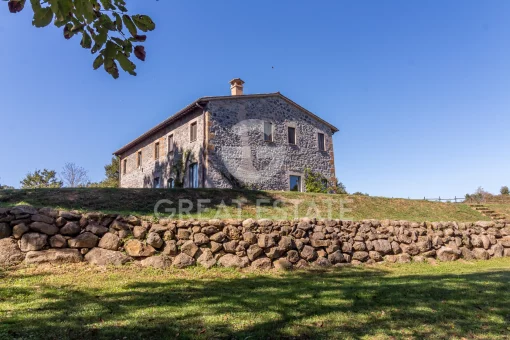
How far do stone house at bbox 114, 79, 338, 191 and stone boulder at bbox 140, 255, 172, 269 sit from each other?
1122 centimetres

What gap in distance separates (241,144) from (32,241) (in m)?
13.9

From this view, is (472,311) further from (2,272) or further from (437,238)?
(2,272)

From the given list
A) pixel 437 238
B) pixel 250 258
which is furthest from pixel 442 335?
pixel 437 238

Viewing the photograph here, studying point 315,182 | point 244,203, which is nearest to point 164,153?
point 315,182

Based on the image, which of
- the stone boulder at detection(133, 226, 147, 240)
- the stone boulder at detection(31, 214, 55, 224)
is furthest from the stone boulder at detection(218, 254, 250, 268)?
the stone boulder at detection(31, 214, 55, 224)

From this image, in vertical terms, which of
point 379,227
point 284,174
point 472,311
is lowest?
point 472,311

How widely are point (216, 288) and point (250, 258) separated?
215 cm

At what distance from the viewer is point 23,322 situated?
428 centimetres

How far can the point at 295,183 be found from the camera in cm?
2206

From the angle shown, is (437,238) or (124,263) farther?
(437,238)

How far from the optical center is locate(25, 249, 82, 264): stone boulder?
700 cm

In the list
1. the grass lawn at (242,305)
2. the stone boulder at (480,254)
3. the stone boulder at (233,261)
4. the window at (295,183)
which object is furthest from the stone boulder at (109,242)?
the window at (295,183)

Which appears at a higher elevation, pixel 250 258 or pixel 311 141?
pixel 311 141

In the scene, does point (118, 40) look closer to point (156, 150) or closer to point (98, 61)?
point (98, 61)
